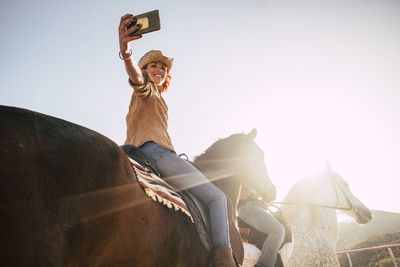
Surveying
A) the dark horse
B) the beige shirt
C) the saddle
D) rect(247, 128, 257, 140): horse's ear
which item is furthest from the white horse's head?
the dark horse

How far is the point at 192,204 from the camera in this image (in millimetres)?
2229

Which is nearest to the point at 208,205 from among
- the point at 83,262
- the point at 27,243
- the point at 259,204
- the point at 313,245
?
the point at 83,262

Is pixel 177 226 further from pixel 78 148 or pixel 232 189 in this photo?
pixel 232 189

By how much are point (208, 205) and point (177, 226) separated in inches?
25.7

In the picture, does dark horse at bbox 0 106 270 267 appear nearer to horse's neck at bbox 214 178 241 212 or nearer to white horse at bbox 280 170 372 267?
horse's neck at bbox 214 178 241 212

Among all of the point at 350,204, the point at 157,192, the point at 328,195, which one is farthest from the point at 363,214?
the point at 157,192

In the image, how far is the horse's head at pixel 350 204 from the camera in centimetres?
653

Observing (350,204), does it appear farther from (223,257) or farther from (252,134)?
(223,257)

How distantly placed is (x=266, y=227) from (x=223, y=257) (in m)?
3.42

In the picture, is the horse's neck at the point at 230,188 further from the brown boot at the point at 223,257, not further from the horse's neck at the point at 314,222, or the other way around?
the horse's neck at the point at 314,222

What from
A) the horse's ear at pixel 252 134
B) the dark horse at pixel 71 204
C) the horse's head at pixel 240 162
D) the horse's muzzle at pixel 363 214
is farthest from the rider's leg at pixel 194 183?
the horse's muzzle at pixel 363 214

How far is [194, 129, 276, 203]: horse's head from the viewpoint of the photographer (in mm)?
3398

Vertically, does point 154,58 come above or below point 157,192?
above

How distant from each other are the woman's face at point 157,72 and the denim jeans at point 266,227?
12.9ft
